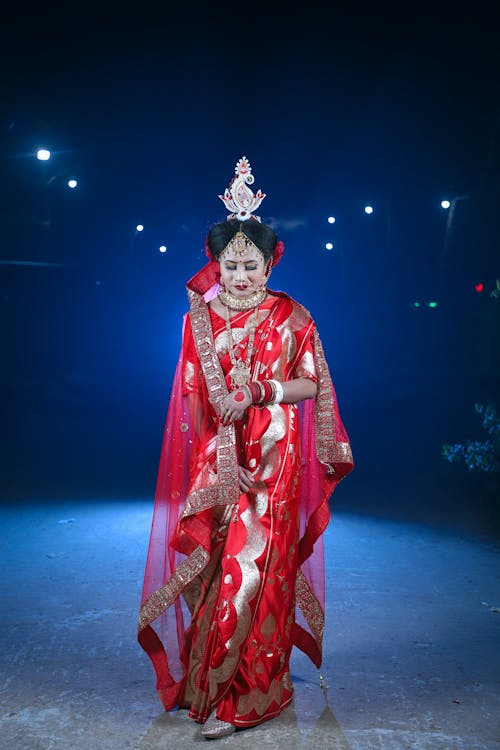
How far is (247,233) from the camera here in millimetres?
2795

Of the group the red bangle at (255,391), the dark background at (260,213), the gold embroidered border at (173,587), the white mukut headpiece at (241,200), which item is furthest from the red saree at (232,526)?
the dark background at (260,213)

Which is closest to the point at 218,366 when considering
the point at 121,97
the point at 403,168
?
the point at 121,97

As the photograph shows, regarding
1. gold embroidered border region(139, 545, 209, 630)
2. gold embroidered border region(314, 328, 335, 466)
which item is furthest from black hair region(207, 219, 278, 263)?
gold embroidered border region(139, 545, 209, 630)

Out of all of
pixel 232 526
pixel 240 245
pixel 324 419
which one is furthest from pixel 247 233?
pixel 232 526

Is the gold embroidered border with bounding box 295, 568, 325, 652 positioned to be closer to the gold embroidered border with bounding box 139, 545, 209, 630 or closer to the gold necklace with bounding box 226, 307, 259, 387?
the gold embroidered border with bounding box 139, 545, 209, 630

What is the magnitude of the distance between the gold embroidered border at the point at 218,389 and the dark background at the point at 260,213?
362 cm

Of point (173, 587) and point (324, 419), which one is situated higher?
point (324, 419)

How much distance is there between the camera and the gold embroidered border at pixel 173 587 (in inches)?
104

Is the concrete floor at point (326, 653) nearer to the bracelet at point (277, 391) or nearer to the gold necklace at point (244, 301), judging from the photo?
the bracelet at point (277, 391)

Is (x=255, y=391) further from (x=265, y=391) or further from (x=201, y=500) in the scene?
(x=201, y=500)

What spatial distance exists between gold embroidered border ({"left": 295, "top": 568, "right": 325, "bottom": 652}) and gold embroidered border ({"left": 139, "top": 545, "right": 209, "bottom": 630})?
0.48 meters

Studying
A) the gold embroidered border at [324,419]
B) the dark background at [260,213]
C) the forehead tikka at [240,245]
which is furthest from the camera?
the dark background at [260,213]

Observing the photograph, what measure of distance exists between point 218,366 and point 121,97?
856 cm

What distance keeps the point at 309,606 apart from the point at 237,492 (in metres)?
0.68
